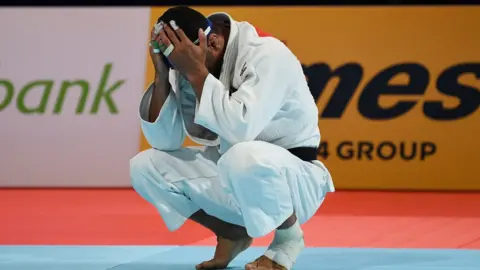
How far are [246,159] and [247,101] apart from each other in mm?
229

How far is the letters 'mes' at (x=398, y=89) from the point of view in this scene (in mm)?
7652

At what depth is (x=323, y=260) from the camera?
4.26m

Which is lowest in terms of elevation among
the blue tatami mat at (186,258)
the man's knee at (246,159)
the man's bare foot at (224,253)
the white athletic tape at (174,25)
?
the blue tatami mat at (186,258)

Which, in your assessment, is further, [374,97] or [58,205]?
[374,97]

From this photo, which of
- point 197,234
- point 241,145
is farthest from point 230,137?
point 197,234

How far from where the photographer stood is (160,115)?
392cm

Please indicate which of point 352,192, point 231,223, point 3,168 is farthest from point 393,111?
point 231,223

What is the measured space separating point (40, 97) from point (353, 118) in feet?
8.73

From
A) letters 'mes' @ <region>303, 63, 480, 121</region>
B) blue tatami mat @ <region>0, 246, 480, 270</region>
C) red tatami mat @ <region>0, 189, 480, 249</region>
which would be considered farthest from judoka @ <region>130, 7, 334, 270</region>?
letters 'mes' @ <region>303, 63, 480, 121</region>

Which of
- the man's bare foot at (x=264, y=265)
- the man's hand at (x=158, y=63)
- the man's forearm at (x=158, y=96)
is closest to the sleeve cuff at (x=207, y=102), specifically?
the man's hand at (x=158, y=63)

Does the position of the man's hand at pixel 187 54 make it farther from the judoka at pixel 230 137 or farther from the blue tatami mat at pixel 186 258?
the blue tatami mat at pixel 186 258

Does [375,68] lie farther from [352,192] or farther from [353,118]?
[352,192]

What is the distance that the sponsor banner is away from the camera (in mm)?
7840

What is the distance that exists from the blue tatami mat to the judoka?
10.0 inches
